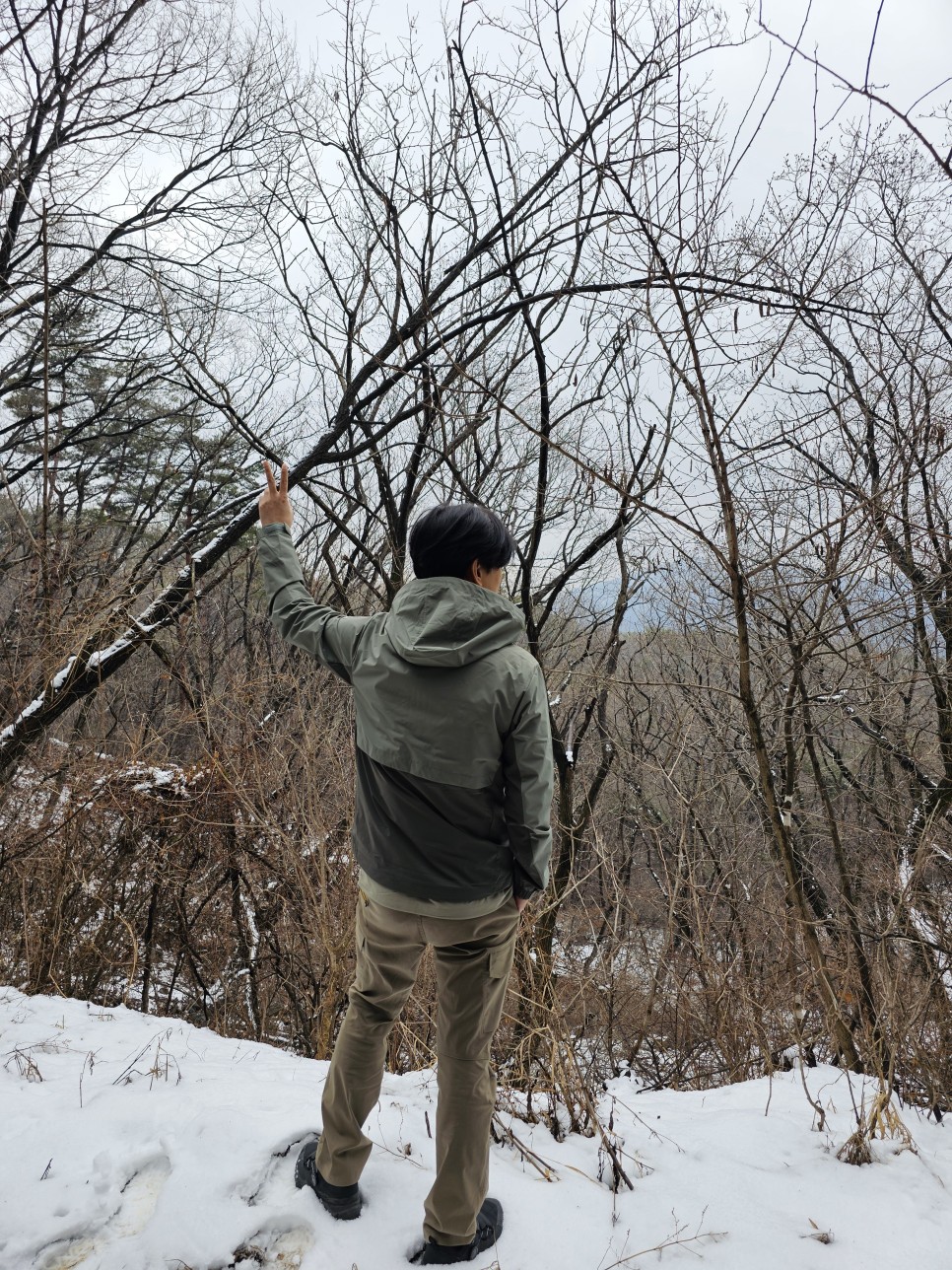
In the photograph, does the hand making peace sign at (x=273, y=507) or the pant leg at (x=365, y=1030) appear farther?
the hand making peace sign at (x=273, y=507)

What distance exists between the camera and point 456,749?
171 cm

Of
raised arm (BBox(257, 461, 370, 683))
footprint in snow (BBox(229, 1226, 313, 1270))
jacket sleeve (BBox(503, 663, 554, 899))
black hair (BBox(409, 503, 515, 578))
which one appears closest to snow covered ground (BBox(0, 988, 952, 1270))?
footprint in snow (BBox(229, 1226, 313, 1270))

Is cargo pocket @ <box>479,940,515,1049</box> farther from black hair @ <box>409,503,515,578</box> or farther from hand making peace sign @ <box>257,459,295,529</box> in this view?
hand making peace sign @ <box>257,459,295,529</box>

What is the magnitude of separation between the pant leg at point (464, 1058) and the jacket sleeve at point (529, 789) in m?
0.16

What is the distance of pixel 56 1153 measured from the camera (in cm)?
218

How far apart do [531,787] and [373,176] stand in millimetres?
6045

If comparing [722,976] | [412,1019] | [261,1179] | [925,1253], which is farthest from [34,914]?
[925,1253]

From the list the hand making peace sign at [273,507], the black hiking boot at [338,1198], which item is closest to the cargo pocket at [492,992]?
the black hiking boot at [338,1198]

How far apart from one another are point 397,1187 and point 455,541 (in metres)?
1.95

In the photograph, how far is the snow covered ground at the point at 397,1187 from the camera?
6.17 ft

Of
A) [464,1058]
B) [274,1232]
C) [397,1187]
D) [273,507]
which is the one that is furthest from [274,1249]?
[273,507]

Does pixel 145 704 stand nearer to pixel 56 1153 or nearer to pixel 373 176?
pixel 373 176

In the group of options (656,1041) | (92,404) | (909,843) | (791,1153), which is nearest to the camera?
(791,1153)

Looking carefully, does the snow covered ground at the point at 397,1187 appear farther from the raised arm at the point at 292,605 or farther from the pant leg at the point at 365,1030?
the raised arm at the point at 292,605
